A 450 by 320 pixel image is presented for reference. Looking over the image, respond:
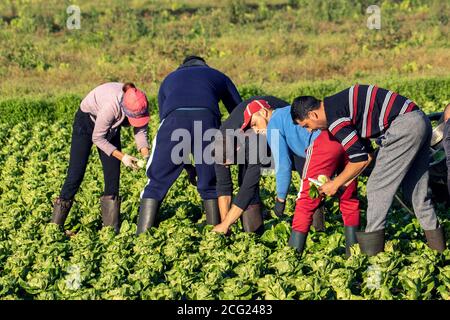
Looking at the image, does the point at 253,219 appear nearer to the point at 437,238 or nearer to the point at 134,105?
the point at 134,105

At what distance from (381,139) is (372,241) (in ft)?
2.45

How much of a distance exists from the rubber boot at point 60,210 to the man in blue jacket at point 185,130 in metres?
0.91

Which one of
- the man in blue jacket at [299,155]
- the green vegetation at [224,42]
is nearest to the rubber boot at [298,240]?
the man in blue jacket at [299,155]

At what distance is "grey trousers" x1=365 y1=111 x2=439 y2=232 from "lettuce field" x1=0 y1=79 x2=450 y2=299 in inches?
12.4

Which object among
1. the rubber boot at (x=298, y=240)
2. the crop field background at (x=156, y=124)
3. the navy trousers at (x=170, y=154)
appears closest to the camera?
the crop field background at (x=156, y=124)

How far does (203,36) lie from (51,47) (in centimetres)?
452

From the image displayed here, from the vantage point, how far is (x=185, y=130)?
26.0ft

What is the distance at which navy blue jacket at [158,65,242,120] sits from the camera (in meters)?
8.02

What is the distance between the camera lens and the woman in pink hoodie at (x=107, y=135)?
26.6ft

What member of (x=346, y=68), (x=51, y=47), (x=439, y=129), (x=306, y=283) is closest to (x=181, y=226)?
(x=306, y=283)

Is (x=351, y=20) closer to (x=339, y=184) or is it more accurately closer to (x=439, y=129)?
(x=439, y=129)

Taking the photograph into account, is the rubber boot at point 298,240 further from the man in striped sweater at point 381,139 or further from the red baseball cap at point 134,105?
the red baseball cap at point 134,105

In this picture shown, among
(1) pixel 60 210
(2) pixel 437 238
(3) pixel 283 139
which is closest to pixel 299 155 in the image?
(3) pixel 283 139

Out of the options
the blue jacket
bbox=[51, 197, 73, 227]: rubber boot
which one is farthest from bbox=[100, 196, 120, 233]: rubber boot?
the blue jacket
